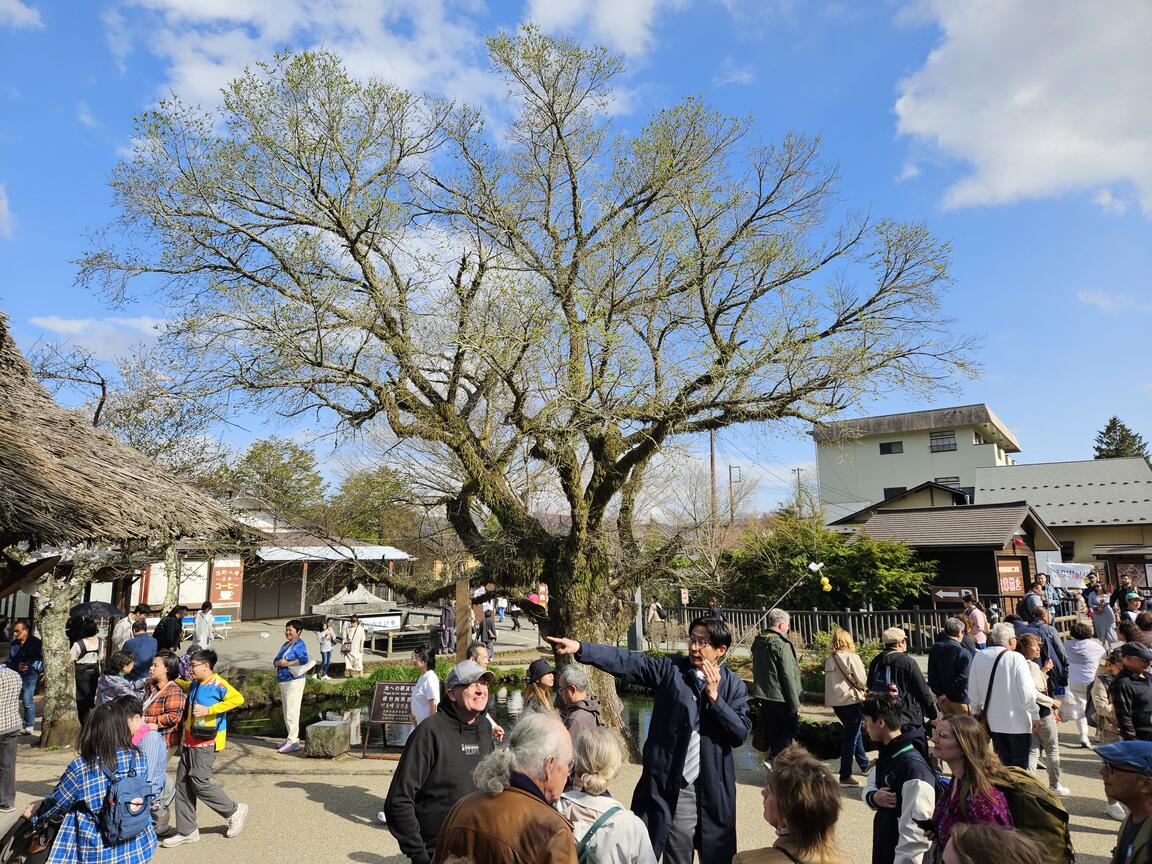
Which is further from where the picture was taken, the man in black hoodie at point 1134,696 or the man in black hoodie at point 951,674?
the man in black hoodie at point 951,674

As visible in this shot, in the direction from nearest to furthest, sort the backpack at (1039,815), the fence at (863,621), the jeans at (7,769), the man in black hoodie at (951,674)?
the backpack at (1039,815) → the jeans at (7,769) → the man in black hoodie at (951,674) → the fence at (863,621)

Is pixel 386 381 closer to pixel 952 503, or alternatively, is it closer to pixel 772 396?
pixel 772 396

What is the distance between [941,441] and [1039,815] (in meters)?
46.8

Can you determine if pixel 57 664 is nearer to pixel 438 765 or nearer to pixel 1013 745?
pixel 438 765

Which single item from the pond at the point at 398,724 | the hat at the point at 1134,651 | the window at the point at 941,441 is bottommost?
the pond at the point at 398,724

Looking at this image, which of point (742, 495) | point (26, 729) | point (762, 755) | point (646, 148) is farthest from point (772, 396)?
point (742, 495)

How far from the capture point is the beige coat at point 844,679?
7.59 metres

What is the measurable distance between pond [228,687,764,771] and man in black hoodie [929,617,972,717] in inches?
117

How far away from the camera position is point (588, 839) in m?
2.86

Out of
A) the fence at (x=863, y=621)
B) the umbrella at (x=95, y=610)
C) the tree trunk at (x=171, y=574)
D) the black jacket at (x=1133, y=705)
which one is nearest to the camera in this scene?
Result: the black jacket at (x=1133, y=705)

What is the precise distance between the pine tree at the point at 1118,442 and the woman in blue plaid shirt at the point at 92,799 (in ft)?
246

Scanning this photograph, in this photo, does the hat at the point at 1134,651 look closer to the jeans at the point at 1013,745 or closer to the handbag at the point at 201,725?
the jeans at the point at 1013,745

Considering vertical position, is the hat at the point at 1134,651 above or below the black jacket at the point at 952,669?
above

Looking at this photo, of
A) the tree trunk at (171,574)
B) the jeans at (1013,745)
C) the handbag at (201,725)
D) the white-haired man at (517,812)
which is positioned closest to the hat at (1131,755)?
the white-haired man at (517,812)
